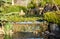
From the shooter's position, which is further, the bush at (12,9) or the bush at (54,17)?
the bush at (12,9)

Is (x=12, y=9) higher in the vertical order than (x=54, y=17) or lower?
lower

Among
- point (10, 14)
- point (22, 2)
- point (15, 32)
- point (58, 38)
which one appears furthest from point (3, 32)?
point (22, 2)

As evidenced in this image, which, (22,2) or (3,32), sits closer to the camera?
(3,32)

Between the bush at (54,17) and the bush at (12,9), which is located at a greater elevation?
the bush at (54,17)

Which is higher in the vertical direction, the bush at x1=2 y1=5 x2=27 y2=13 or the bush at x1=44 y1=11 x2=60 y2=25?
the bush at x1=44 y1=11 x2=60 y2=25

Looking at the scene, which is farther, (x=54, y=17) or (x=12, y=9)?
(x=12, y=9)

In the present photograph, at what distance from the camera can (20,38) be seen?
11.5m

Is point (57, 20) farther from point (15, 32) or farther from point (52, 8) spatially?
point (52, 8)

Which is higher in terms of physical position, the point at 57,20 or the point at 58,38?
the point at 57,20

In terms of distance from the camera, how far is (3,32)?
505 inches

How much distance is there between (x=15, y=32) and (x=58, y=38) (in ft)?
10.6

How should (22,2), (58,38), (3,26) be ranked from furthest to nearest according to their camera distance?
(22,2)
(3,26)
(58,38)

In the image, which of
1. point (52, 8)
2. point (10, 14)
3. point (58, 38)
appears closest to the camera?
point (58, 38)

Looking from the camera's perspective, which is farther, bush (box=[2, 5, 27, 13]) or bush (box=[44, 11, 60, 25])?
bush (box=[2, 5, 27, 13])
